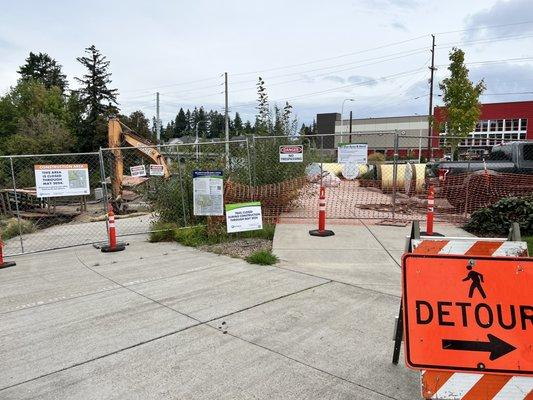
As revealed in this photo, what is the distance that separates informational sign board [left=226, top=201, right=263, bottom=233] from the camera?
30.9 feet

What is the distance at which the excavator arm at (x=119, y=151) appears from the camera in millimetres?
14945

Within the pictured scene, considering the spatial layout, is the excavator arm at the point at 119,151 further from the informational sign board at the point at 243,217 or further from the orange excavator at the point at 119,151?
the informational sign board at the point at 243,217

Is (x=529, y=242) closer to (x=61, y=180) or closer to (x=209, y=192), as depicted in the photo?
(x=209, y=192)

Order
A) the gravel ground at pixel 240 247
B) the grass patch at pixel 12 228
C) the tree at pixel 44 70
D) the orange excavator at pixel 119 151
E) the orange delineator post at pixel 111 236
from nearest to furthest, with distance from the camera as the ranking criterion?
the gravel ground at pixel 240 247 < the orange delineator post at pixel 111 236 < the grass patch at pixel 12 228 < the orange excavator at pixel 119 151 < the tree at pixel 44 70

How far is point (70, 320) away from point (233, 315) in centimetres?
192

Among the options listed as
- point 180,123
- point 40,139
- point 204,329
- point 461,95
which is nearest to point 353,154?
point 204,329

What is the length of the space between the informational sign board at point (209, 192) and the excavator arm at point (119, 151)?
189 inches

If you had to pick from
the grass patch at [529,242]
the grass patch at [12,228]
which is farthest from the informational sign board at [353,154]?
the grass patch at [12,228]

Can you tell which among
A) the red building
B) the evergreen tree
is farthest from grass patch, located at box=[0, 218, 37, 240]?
the evergreen tree

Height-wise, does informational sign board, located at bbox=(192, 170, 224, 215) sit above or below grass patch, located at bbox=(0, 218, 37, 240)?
above

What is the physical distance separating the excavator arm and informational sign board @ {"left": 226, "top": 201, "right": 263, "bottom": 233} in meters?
5.24

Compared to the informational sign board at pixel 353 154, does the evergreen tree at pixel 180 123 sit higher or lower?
higher

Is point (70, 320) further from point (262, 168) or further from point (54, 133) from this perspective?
point (54, 133)

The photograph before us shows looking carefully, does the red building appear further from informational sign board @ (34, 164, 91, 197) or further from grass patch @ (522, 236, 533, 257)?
informational sign board @ (34, 164, 91, 197)
